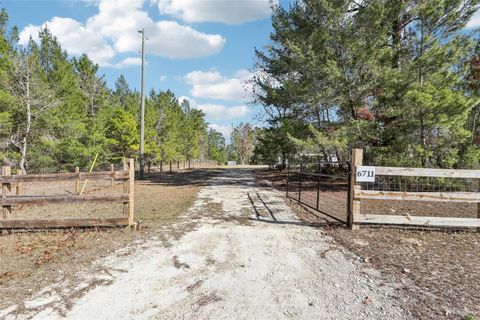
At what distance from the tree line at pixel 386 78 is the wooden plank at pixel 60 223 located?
910cm

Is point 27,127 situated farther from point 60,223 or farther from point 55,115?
point 60,223

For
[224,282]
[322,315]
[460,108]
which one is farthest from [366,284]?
[460,108]

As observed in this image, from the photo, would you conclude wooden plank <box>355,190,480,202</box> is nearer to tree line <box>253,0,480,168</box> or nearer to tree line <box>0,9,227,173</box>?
tree line <box>253,0,480,168</box>

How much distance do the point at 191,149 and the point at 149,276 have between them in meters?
38.0

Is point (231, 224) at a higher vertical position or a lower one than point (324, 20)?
lower

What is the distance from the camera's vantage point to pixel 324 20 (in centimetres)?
1382

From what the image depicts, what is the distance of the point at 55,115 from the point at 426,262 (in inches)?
842

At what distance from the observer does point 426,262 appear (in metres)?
4.68

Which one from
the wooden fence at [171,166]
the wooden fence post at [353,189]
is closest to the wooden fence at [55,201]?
the wooden fence post at [353,189]

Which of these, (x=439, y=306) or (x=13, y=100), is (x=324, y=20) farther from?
(x=13, y=100)

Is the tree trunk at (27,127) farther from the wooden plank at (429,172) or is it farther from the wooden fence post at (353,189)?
the wooden plank at (429,172)

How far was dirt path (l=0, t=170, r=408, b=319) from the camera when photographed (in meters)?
3.26

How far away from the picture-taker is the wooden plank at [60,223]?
616cm

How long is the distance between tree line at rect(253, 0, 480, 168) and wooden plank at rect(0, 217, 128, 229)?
9102 mm
